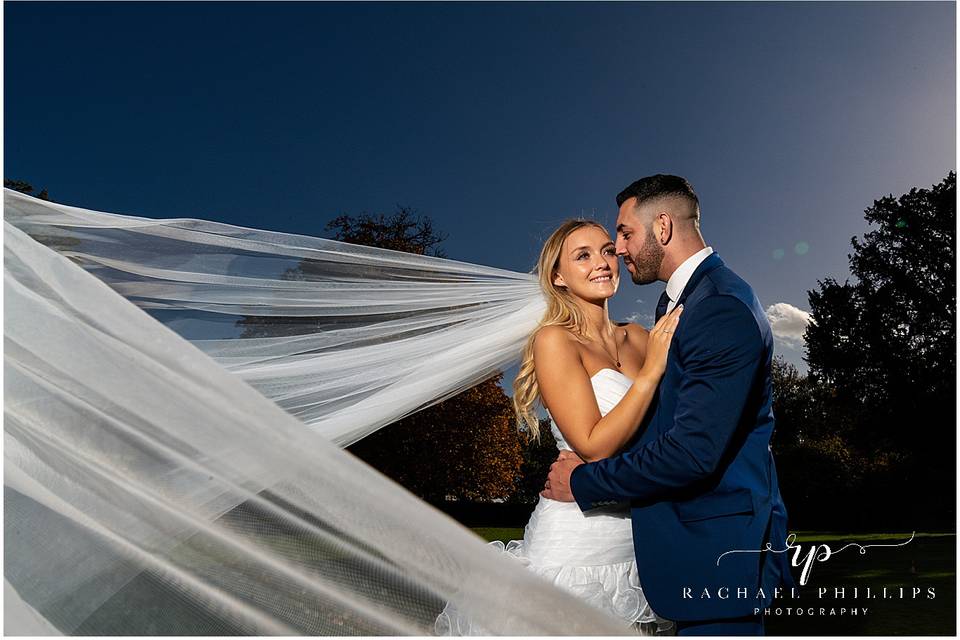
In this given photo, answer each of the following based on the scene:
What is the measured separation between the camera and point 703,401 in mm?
2631

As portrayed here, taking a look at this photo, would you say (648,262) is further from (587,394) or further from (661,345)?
(587,394)

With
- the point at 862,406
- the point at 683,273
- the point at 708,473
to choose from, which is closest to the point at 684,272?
the point at 683,273

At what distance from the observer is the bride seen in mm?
3000

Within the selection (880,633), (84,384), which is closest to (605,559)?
(84,384)

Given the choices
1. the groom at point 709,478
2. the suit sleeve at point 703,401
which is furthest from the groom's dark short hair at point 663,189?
the suit sleeve at point 703,401

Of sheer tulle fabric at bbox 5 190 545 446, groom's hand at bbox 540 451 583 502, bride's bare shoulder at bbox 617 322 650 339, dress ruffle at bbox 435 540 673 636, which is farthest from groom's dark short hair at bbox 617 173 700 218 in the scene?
dress ruffle at bbox 435 540 673 636

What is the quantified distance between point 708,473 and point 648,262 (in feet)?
3.22

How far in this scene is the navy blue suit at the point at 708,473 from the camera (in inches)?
104

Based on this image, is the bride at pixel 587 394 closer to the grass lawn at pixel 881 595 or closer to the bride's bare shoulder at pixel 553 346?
the bride's bare shoulder at pixel 553 346

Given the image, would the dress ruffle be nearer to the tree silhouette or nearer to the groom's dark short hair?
the groom's dark short hair

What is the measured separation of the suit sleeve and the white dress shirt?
0.33 meters

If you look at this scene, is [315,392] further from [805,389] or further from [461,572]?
[805,389]

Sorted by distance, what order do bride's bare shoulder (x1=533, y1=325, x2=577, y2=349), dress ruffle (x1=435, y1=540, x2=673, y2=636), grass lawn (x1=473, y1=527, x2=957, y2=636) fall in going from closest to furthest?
dress ruffle (x1=435, y1=540, x2=673, y2=636)
bride's bare shoulder (x1=533, y1=325, x2=577, y2=349)
grass lawn (x1=473, y1=527, x2=957, y2=636)

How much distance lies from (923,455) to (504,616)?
24098mm
